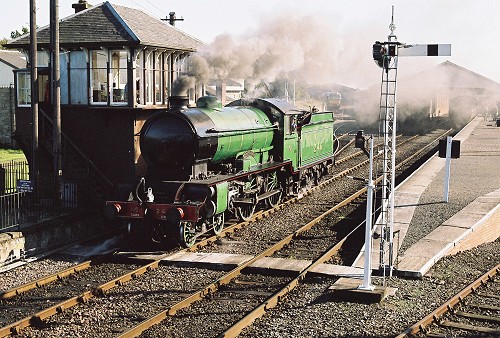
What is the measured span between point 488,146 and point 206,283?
29.1 m

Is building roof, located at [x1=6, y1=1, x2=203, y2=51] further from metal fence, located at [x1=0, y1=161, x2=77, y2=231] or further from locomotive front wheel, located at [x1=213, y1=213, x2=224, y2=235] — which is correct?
locomotive front wheel, located at [x1=213, y1=213, x2=224, y2=235]

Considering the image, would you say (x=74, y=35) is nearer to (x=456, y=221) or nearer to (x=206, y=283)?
(x=206, y=283)

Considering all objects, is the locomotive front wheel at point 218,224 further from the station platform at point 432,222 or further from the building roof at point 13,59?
the building roof at point 13,59

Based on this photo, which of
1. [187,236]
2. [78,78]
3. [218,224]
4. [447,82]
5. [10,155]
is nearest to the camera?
[187,236]

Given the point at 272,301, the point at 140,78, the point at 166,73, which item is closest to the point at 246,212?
the point at 140,78

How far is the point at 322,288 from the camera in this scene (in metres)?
11.0

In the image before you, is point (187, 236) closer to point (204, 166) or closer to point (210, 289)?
point (204, 166)

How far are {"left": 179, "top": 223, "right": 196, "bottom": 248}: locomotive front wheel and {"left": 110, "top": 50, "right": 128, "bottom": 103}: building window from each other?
Answer: 5072 millimetres

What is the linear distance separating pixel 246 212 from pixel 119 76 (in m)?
5.13

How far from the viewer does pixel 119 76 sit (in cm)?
1758

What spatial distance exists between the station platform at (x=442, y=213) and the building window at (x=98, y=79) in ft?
26.9

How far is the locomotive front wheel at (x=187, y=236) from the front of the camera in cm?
1349

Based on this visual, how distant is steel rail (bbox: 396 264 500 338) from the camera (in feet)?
29.0

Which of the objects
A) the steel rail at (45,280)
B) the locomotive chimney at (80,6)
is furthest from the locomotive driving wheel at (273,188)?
the locomotive chimney at (80,6)
